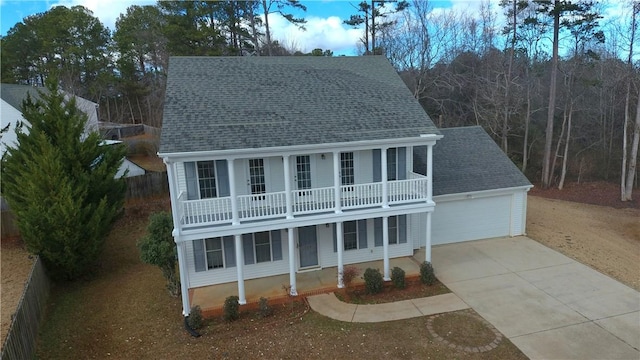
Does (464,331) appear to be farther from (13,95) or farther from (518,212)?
(13,95)

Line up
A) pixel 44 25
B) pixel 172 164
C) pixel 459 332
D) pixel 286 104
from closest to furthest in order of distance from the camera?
pixel 459 332 < pixel 172 164 < pixel 286 104 < pixel 44 25

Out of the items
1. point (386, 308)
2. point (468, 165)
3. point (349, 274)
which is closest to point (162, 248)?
point (349, 274)

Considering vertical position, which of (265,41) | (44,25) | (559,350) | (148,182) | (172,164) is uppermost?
(44,25)

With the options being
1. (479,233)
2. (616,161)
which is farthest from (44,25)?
(616,161)

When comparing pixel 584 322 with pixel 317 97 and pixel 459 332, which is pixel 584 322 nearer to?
pixel 459 332

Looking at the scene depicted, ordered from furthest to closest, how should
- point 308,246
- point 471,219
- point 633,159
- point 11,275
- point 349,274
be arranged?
point 633,159
point 471,219
point 308,246
point 11,275
point 349,274

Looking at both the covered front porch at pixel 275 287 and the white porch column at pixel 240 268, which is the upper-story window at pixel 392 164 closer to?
the covered front porch at pixel 275 287
